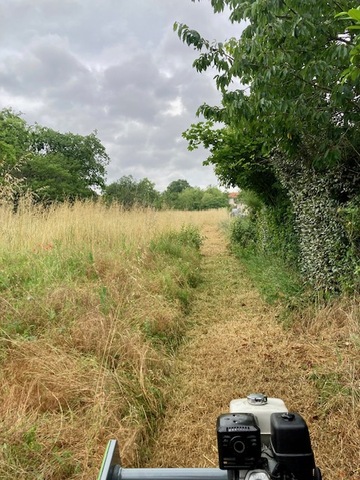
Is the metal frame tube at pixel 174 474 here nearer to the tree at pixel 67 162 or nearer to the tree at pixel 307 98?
the tree at pixel 307 98

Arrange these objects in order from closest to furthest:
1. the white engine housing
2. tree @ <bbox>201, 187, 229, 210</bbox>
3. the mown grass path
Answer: the white engine housing < the mown grass path < tree @ <bbox>201, 187, 229, 210</bbox>

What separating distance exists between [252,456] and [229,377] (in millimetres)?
1818

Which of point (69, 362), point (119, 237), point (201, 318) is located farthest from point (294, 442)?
point (119, 237)

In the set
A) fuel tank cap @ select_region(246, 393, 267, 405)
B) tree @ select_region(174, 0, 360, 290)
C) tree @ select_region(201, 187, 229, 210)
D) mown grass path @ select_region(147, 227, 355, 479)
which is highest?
tree @ select_region(201, 187, 229, 210)

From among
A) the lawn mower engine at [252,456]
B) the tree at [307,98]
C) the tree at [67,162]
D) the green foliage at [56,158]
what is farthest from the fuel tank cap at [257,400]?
the tree at [67,162]

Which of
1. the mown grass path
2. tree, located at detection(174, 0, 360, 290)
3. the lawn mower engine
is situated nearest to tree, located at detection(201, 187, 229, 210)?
tree, located at detection(174, 0, 360, 290)

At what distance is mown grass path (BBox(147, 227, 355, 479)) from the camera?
198 centimetres

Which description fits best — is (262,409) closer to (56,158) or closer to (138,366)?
(138,366)

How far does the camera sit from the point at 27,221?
531 centimetres

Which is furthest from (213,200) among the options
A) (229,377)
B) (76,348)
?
(76,348)

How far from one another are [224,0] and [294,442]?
3.17m

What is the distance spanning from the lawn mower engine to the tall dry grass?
0.82 meters

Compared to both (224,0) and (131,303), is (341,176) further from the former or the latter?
(131,303)

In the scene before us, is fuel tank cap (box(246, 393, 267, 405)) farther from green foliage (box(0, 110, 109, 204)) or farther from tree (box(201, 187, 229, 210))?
tree (box(201, 187, 229, 210))
